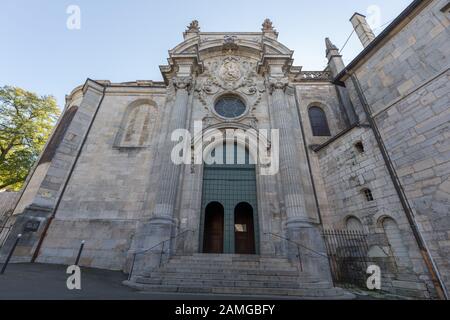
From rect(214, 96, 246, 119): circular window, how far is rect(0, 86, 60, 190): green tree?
1552 cm

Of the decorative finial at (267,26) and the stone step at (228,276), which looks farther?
the decorative finial at (267,26)

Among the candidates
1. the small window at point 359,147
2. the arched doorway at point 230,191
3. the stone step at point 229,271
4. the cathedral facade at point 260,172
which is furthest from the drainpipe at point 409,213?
the arched doorway at point 230,191

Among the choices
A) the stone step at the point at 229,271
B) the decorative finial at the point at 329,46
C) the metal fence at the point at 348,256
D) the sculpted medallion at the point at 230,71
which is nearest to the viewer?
the stone step at the point at 229,271

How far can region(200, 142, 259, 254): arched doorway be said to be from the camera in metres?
10.5

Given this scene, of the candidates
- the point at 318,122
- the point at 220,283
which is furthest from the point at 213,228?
the point at 318,122

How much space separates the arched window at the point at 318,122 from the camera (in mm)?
13164

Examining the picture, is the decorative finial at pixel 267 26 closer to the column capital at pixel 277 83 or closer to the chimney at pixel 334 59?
the chimney at pixel 334 59

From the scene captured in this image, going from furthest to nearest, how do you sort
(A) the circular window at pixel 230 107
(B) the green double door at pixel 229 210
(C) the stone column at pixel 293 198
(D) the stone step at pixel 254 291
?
(A) the circular window at pixel 230 107, (B) the green double door at pixel 229 210, (C) the stone column at pixel 293 198, (D) the stone step at pixel 254 291

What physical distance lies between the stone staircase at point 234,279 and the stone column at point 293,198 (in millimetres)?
689

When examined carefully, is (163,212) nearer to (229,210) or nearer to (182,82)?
(229,210)

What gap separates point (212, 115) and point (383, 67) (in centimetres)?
918

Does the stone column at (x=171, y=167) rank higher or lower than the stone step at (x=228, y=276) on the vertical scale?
higher

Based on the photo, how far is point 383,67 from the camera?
930 centimetres

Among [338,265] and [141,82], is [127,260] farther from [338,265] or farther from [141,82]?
[141,82]
